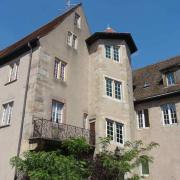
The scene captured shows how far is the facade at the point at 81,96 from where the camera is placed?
1691 cm

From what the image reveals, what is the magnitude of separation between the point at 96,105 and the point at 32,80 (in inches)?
202

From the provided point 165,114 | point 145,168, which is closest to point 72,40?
point 165,114

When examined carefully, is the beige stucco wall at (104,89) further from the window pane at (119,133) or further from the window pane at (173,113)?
the window pane at (173,113)

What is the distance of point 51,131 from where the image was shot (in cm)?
1672

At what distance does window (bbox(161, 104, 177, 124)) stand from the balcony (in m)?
5.94

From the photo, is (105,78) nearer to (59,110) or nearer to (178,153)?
(59,110)

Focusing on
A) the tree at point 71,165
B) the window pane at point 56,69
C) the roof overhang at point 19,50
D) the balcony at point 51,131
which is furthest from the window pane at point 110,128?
the roof overhang at point 19,50

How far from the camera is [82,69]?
21.4 meters

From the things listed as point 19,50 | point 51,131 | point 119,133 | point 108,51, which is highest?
point 108,51

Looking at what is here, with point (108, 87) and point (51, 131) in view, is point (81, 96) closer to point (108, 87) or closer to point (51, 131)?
point (108, 87)

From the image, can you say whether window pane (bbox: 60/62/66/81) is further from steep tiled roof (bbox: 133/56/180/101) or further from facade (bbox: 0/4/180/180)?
steep tiled roof (bbox: 133/56/180/101)

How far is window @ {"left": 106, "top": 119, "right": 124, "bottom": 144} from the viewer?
19.5 metres

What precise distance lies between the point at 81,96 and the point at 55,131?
425 centimetres

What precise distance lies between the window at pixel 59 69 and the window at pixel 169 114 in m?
7.95
